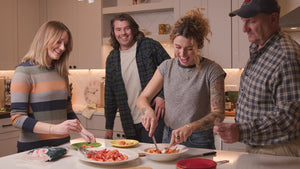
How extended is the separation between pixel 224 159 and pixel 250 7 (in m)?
0.73

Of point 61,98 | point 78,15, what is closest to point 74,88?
point 78,15

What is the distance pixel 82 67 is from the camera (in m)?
4.21

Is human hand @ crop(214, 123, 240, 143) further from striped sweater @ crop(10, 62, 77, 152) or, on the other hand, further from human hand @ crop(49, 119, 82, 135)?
striped sweater @ crop(10, 62, 77, 152)

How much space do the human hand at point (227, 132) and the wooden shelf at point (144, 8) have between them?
250 centimetres

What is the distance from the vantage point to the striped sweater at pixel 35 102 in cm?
184

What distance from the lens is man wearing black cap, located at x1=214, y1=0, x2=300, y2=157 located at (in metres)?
1.36

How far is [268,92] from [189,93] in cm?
54

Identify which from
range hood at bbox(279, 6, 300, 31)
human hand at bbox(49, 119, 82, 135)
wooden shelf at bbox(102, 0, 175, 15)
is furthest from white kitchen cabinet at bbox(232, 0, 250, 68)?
human hand at bbox(49, 119, 82, 135)

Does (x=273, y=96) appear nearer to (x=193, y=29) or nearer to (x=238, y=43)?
(x=193, y=29)

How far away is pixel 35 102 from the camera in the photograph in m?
1.93

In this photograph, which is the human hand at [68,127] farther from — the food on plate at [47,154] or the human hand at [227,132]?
the human hand at [227,132]

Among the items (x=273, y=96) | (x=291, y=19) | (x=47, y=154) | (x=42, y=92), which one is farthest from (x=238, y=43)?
(x=47, y=154)

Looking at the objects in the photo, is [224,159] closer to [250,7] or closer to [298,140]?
[298,140]

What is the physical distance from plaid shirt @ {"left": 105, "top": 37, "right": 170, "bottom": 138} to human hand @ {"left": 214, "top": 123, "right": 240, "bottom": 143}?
1118 mm
